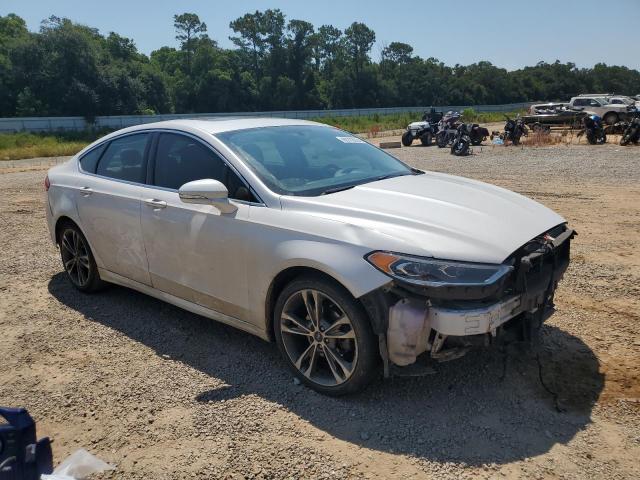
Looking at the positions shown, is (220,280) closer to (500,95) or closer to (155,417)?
(155,417)

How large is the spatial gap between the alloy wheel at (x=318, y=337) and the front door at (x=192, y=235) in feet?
1.30

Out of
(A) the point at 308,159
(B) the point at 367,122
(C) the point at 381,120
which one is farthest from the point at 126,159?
(C) the point at 381,120

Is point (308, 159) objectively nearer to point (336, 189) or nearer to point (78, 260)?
point (336, 189)

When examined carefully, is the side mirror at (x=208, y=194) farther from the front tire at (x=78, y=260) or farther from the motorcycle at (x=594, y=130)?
the motorcycle at (x=594, y=130)

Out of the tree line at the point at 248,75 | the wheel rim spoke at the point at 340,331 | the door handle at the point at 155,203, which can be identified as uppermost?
the tree line at the point at 248,75

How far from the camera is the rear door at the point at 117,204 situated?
4363 mm

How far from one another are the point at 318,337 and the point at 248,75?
283ft

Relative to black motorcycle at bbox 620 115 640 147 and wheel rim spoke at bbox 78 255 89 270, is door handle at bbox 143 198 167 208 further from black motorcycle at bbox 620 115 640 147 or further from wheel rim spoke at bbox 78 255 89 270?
black motorcycle at bbox 620 115 640 147

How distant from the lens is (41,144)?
1620 inches

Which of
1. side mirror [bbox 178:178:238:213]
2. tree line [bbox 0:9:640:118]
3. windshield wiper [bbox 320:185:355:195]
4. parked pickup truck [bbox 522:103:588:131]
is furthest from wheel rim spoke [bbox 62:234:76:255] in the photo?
tree line [bbox 0:9:640:118]

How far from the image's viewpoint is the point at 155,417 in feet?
10.6

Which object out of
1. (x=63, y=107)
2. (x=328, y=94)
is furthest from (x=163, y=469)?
(x=328, y=94)

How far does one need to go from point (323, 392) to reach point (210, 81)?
80.3 m

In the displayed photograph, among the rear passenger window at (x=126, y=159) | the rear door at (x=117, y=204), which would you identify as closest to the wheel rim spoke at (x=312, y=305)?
the rear door at (x=117, y=204)
